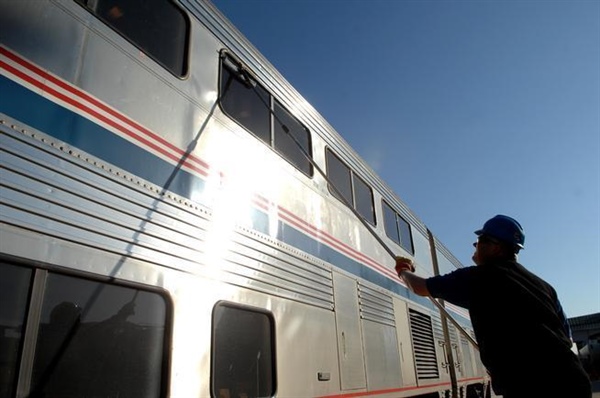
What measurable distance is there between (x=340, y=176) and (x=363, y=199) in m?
0.73

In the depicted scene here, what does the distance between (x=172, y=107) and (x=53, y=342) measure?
→ 5.36 feet

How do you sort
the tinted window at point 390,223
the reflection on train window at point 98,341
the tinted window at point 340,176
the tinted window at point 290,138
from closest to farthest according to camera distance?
the reflection on train window at point 98,341
the tinted window at point 290,138
the tinted window at point 340,176
the tinted window at point 390,223

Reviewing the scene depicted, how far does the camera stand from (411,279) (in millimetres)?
2654

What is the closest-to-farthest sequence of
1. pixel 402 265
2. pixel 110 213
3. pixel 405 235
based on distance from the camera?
pixel 110 213, pixel 402 265, pixel 405 235

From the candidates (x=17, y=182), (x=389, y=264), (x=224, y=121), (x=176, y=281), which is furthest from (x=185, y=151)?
(x=389, y=264)

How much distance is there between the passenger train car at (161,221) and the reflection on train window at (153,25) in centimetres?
1

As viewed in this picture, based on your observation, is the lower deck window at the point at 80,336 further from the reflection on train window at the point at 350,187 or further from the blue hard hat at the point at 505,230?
the reflection on train window at the point at 350,187

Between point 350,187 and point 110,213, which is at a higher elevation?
point 350,187

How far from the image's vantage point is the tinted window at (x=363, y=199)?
5.82 m

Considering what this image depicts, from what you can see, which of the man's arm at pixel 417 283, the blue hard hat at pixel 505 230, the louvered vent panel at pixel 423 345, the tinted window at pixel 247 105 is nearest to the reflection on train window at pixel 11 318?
the man's arm at pixel 417 283

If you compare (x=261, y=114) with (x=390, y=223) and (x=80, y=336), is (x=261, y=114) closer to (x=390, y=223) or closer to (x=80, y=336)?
(x=80, y=336)

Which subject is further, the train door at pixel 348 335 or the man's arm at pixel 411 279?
the train door at pixel 348 335

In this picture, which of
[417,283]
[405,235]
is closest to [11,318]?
[417,283]

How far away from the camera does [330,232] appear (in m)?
4.73
